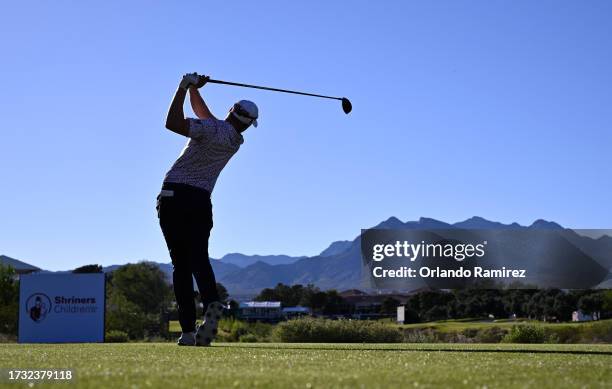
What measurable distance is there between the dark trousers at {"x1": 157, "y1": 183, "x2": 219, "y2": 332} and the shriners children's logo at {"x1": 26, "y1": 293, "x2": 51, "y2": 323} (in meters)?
6.98

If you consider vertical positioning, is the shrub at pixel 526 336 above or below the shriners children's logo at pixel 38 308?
below

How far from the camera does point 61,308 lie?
46.0 ft

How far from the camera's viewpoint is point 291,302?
4355 inches

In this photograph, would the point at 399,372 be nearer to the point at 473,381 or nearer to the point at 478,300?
the point at 473,381

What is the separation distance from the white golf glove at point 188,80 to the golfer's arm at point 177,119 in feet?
0.61

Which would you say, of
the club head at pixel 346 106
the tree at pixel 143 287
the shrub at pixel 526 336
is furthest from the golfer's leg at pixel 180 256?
A: the tree at pixel 143 287

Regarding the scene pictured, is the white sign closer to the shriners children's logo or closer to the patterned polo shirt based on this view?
the shriners children's logo

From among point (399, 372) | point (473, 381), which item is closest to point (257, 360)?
point (399, 372)

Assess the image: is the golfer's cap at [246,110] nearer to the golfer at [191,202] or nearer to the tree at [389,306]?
the golfer at [191,202]

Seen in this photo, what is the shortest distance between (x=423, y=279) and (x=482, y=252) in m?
2.58

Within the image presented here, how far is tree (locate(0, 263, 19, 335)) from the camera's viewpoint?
2561 centimetres

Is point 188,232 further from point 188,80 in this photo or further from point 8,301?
point 8,301

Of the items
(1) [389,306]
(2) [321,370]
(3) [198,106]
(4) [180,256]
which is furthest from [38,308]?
(1) [389,306]

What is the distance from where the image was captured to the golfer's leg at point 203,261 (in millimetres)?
7582
